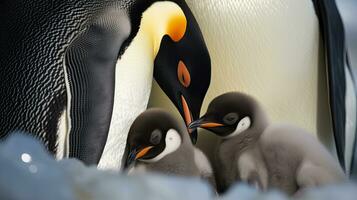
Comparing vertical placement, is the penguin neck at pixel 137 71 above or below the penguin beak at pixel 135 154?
above

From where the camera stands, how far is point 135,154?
1.83 feet

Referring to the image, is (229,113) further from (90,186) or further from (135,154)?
(90,186)

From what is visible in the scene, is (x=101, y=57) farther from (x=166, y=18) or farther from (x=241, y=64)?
(x=241, y=64)

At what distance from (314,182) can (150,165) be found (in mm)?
154

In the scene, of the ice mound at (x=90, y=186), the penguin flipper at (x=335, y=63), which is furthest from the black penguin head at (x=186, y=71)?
the ice mound at (x=90, y=186)

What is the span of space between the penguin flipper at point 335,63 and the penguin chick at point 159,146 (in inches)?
11.1

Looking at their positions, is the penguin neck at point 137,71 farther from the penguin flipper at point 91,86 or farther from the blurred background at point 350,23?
the blurred background at point 350,23

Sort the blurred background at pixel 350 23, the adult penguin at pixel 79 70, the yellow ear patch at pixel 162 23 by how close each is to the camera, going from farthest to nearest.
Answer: the blurred background at pixel 350 23, the yellow ear patch at pixel 162 23, the adult penguin at pixel 79 70

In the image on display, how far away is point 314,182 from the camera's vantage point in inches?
20.9

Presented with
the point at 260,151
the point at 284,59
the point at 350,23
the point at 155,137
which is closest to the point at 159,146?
the point at 155,137

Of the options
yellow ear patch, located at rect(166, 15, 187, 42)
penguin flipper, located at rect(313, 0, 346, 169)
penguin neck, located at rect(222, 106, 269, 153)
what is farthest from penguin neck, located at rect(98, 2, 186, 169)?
penguin flipper, located at rect(313, 0, 346, 169)

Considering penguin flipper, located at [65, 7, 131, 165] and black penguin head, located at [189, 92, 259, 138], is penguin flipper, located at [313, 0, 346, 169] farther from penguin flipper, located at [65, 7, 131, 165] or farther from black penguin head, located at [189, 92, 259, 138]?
penguin flipper, located at [65, 7, 131, 165]

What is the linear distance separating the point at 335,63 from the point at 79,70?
0.41m

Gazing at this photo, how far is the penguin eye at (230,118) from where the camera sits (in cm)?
63
